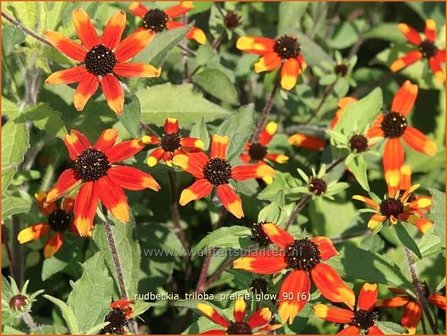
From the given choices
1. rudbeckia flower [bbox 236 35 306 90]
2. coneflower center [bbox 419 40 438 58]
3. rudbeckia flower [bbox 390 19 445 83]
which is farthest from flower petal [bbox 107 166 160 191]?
coneflower center [bbox 419 40 438 58]

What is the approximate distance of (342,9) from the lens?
3.12m

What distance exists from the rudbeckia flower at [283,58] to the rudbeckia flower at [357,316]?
23.9 inches

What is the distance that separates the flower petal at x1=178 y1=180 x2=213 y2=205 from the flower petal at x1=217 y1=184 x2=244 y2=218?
0.09 feet

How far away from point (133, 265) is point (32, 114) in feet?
1.61

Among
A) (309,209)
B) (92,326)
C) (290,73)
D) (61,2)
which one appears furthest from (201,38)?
(92,326)

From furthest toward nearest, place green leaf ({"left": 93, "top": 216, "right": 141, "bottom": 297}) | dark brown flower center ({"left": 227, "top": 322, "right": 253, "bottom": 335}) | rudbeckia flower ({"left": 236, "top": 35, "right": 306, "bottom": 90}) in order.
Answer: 1. rudbeckia flower ({"left": 236, "top": 35, "right": 306, "bottom": 90})
2. green leaf ({"left": 93, "top": 216, "right": 141, "bottom": 297})
3. dark brown flower center ({"left": 227, "top": 322, "right": 253, "bottom": 335})

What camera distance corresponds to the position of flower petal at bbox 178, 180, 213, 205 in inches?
64.4

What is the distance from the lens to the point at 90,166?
1.61m

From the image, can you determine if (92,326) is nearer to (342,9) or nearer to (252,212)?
(252,212)

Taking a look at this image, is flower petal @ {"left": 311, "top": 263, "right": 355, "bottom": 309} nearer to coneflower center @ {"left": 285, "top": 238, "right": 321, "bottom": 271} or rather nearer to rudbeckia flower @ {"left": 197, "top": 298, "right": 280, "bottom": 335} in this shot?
coneflower center @ {"left": 285, "top": 238, "right": 321, "bottom": 271}

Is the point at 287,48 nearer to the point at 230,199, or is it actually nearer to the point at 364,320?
the point at 230,199

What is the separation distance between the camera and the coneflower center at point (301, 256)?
154 cm

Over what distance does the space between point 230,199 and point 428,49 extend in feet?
3.60

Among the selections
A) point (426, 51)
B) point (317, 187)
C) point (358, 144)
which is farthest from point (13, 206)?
point (426, 51)
